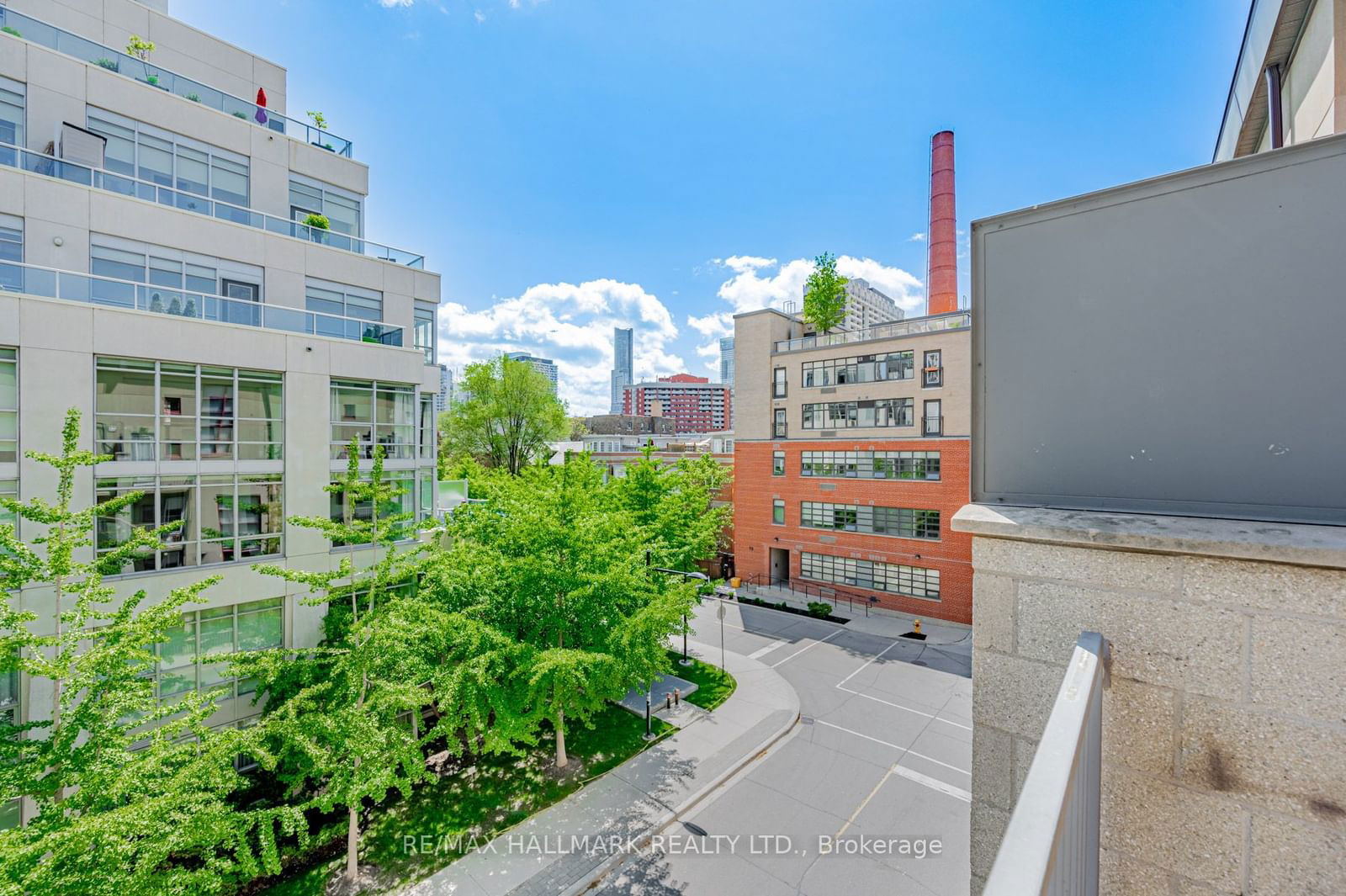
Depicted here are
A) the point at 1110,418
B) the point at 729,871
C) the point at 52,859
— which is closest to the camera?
the point at 1110,418

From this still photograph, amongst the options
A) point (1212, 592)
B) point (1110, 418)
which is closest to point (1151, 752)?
point (1212, 592)

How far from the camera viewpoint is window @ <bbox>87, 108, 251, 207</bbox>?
12461mm

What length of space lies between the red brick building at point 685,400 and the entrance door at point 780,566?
133m

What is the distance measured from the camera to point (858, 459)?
2800 centimetres

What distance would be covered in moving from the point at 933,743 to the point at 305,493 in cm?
1723

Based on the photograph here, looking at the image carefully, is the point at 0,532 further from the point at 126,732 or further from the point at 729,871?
the point at 729,871

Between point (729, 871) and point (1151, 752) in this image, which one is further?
point (729, 871)

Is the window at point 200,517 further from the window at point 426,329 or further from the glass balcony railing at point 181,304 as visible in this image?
the window at point 426,329

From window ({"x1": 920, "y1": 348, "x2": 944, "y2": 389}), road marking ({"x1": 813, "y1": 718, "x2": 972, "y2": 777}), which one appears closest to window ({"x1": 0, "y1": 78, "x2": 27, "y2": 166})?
road marking ({"x1": 813, "y1": 718, "x2": 972, "y2": 777})

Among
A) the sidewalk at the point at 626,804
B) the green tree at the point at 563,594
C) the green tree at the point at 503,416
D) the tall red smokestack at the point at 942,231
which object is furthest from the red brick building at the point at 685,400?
the green tree at the point at 563,594

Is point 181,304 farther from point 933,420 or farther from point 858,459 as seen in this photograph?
point 933,420

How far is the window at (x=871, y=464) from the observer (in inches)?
1019

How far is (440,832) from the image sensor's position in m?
11.0

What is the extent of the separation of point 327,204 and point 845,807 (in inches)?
814
